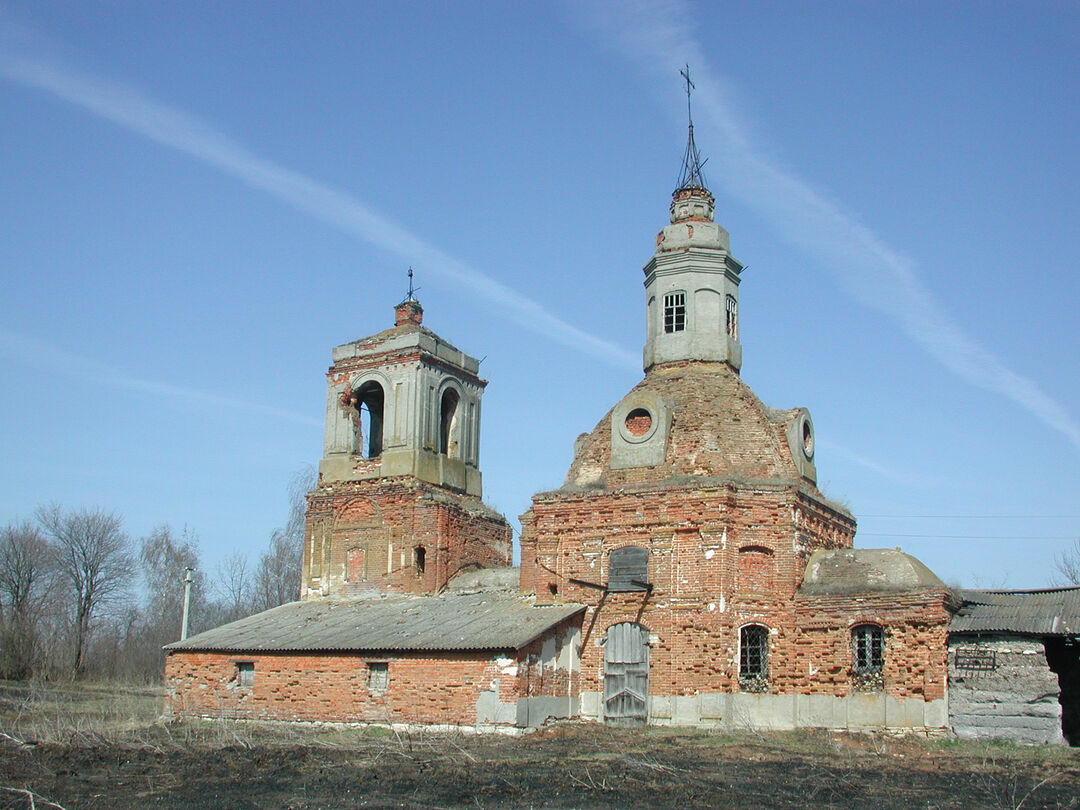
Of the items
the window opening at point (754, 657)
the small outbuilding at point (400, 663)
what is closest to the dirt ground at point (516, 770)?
the small outbuilding at point (400, 663)

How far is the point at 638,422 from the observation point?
24484mm

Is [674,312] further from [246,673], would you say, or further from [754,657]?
[246,673]

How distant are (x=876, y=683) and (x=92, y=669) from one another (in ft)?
122

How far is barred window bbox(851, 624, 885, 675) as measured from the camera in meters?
21.1

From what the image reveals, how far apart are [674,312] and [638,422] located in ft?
11.6

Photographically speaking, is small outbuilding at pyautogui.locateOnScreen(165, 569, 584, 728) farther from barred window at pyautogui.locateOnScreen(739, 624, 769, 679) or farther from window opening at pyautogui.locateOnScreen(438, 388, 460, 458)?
window opening at pyautogui.locateOnScreen(438, 388, 460, 458)

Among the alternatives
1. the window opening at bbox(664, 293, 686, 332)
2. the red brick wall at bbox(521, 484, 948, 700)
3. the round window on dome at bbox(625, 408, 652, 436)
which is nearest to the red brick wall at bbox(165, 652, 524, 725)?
the red brick wall at bbox(521, 484, 948, 700)

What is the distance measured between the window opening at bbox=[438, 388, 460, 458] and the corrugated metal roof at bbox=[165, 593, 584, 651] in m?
4.72

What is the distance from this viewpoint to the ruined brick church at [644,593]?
21219 mm

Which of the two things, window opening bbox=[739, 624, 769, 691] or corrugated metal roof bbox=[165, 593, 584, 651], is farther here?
corrugated metal roof bbox=[165, 593, 584, 651]

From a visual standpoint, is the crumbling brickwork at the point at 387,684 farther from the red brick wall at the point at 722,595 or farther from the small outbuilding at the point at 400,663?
the red brick wall at the point at 722,595

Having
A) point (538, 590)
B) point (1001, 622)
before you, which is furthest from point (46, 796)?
point (1001, 622)

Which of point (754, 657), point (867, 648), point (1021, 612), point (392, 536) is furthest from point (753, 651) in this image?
point (392, 536)

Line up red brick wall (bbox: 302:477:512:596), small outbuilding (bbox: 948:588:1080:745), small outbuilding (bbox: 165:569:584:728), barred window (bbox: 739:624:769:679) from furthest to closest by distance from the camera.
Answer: red brick wall (bbox: 302:477:512:596) → barred window (bbox: 739:624:769:679) → small outbuilding (bbox: 165:569:584:728) → small outbuilding (bbox: 948:588:1080:745)
